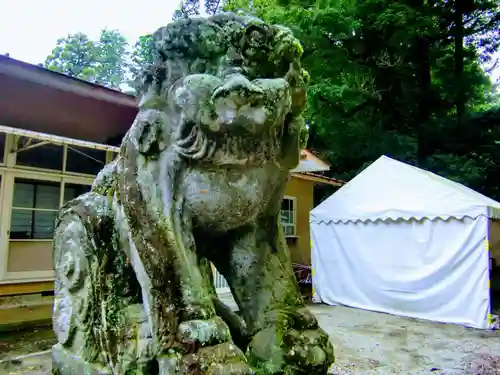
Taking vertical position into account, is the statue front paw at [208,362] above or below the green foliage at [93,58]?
below

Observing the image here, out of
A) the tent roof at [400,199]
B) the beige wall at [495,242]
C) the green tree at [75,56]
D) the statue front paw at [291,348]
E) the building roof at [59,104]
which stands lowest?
the statue front paw at [291,348]

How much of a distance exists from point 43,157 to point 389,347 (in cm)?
522

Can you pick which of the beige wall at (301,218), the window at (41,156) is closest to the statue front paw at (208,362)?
the window at (41,156)

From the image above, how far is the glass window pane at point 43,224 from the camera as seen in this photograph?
20.9 ft

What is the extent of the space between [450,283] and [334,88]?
4171 millimetres

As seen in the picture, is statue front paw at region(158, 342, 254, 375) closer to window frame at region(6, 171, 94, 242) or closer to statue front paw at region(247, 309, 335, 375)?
statue front paw at region(247, 309, 335, 375)

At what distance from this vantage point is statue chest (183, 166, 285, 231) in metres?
1.38


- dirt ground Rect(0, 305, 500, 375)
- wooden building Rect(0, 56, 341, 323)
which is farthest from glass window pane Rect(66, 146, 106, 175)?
dirt ground Rect(0, 305, 500, 375)

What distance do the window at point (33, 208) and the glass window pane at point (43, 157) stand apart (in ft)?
0.80

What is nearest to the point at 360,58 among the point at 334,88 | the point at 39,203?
the point at 334,88

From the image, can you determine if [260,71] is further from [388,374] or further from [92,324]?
[388,374]

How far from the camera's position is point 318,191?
38.1ft

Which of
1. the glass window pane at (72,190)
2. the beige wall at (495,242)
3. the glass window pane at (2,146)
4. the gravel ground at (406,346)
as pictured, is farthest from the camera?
the beige wall at (495,242)

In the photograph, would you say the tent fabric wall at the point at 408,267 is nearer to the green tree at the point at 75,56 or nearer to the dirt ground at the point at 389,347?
the dirt ground at the point at 389,347
